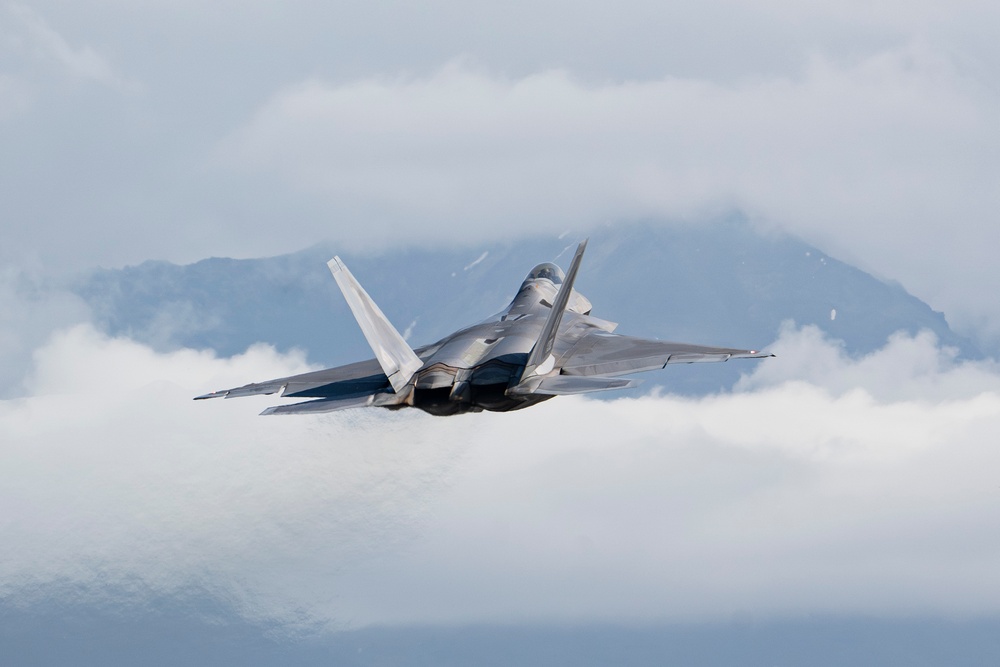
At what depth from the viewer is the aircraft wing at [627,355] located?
1768 inches

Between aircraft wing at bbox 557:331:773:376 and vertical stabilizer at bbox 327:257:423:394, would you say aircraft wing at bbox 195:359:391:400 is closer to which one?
vertical stabilizer at bbox 327:257:423:394

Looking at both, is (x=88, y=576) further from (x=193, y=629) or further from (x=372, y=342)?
(x=372, y=342)

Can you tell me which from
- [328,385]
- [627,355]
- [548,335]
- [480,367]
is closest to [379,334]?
[480,367]

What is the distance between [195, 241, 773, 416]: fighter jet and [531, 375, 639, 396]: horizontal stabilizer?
28 millimetres

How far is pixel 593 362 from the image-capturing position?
46.2 m

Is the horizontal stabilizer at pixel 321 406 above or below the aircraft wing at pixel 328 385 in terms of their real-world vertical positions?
below

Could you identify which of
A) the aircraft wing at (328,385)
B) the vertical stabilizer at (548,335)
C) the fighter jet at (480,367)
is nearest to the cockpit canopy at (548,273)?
the fighter jet at (480,367)

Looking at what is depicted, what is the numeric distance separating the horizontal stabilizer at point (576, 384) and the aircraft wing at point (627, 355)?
95.5 inches

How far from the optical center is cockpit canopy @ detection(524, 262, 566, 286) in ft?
188

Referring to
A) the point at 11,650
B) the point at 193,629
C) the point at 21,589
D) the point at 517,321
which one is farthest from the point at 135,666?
the point at 517,321

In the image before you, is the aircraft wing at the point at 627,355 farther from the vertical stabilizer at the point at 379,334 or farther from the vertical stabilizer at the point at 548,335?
the vertical stabilizer at the point at 379,334

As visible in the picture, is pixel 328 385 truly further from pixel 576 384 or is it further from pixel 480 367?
pixel 576 384

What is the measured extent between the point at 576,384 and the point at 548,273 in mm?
15780

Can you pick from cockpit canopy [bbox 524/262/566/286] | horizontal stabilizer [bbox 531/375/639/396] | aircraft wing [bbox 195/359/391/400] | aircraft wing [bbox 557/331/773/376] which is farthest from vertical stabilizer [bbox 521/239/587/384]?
cockpit canopy [bbox 524/262/566/286]
